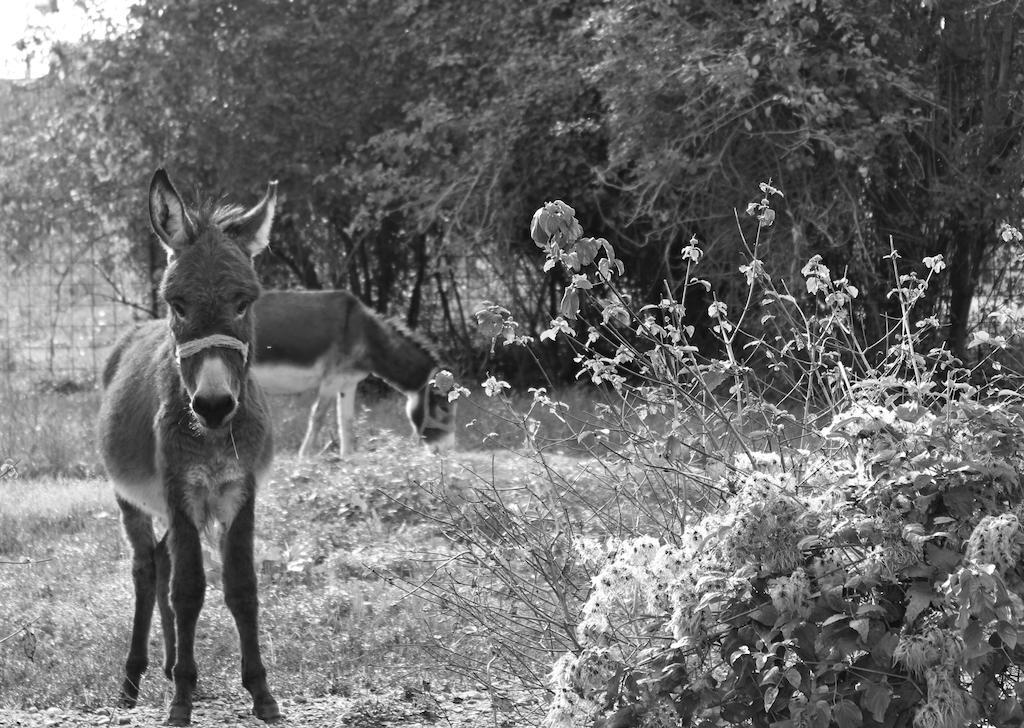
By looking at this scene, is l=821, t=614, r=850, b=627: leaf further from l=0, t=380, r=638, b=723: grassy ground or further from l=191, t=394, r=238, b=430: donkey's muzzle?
l=191, t=394, r=238, b=430: donkey's muzzle

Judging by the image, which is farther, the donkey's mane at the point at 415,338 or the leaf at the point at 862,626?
the donkey's mane at the point at 415,338

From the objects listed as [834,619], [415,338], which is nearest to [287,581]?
[834,619]

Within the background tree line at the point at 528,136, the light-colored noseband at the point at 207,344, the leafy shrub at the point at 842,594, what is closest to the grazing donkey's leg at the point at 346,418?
the background tree line at the point at 528,136

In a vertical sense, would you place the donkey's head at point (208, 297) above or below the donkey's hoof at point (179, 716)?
above

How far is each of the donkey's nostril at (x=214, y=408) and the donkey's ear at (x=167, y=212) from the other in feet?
1.98

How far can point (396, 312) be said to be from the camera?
47.7 ft

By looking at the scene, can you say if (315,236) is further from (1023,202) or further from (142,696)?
(142,696)

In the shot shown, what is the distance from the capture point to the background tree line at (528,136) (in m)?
9.73

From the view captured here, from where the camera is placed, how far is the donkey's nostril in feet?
12.9

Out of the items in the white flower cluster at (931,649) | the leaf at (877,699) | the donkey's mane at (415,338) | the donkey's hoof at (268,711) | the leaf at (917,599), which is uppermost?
the donkey's mane at (415,338)

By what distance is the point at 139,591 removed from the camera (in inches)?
190

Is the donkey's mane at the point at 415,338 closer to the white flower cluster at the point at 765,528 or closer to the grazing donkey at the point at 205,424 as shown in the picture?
the grazing donkey at the point at 205,424

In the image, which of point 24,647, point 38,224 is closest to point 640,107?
point 24,647

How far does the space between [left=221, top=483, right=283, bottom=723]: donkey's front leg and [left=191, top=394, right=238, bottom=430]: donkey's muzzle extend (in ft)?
1.22
